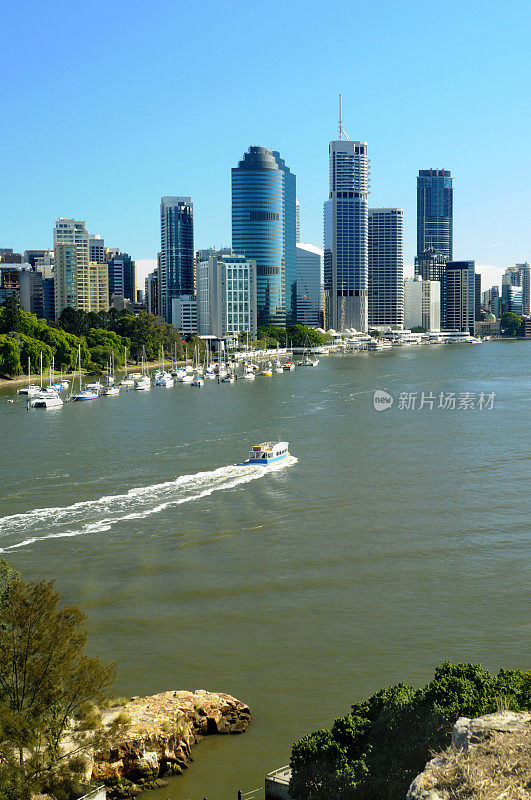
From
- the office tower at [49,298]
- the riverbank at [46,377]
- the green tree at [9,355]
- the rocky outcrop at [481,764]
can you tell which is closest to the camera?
the rocky outcrop at [481,764]

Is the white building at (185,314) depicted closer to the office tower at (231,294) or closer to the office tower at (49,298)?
the office tower at (231,294)

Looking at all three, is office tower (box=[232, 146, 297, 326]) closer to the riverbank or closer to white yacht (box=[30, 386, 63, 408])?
the riverbank

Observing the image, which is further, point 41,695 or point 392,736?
point 392,736

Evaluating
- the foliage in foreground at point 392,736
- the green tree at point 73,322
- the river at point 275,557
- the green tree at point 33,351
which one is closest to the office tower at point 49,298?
the green tree at point 73,322

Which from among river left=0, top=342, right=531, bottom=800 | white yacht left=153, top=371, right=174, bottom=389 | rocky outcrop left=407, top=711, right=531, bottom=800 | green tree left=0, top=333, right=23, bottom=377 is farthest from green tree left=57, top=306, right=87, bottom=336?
rocky outcrop left=407, top=711, right=531, bottom=800

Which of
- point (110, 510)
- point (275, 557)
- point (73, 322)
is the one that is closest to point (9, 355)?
point (73, 322)

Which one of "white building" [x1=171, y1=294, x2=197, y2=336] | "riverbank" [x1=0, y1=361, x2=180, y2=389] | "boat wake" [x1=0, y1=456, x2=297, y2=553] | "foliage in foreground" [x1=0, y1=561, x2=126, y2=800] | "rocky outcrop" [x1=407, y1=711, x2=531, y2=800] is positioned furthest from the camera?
"white building" [x1=171, y1=294, x2=197, y2=336]

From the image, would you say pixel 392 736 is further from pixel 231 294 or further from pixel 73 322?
pixel 231 294
